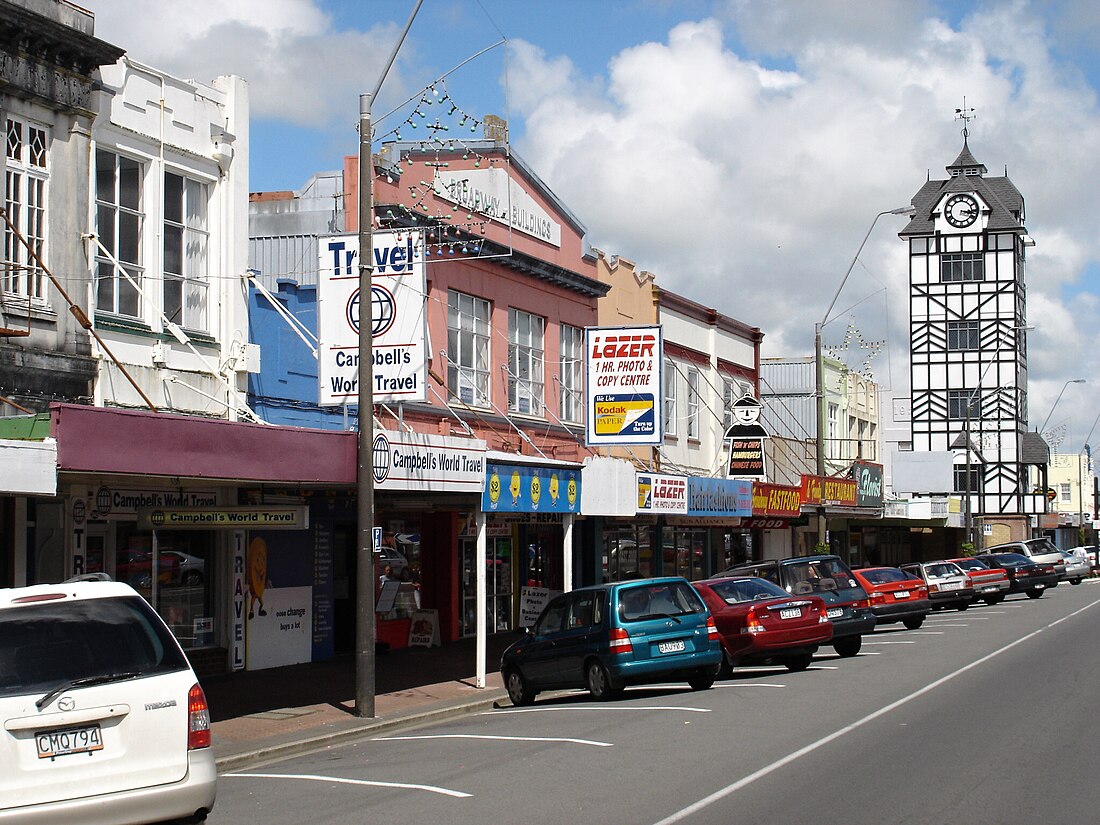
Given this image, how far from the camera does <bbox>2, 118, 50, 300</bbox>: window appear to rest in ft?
54.2

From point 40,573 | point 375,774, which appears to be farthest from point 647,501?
point 375,774

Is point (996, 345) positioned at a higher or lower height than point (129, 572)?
higher

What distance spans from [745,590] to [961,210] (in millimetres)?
66289

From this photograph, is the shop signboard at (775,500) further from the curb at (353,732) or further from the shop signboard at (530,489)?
the curb at (353,732)

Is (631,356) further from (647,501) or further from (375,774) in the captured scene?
(375,774)

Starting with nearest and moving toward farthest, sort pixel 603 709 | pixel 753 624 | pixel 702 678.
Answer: pixel 603 709 < pixel 702 678 < pixel 753 624

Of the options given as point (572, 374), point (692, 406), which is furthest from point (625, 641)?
point (692, 406)

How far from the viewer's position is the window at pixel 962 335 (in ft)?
258

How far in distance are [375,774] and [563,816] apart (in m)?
3.05

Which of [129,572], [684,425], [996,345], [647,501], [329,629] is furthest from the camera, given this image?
[996,345]

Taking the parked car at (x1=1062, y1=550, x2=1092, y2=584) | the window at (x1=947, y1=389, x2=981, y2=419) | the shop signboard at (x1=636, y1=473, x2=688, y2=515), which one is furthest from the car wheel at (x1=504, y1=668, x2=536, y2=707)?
the window at (x1=947, y1=389, x2=981, y2=419)

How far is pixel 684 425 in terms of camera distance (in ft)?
122

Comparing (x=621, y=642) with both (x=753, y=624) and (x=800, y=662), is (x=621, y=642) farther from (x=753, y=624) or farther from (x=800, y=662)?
(x=800, y=662)

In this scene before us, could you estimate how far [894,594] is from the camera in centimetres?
2858
